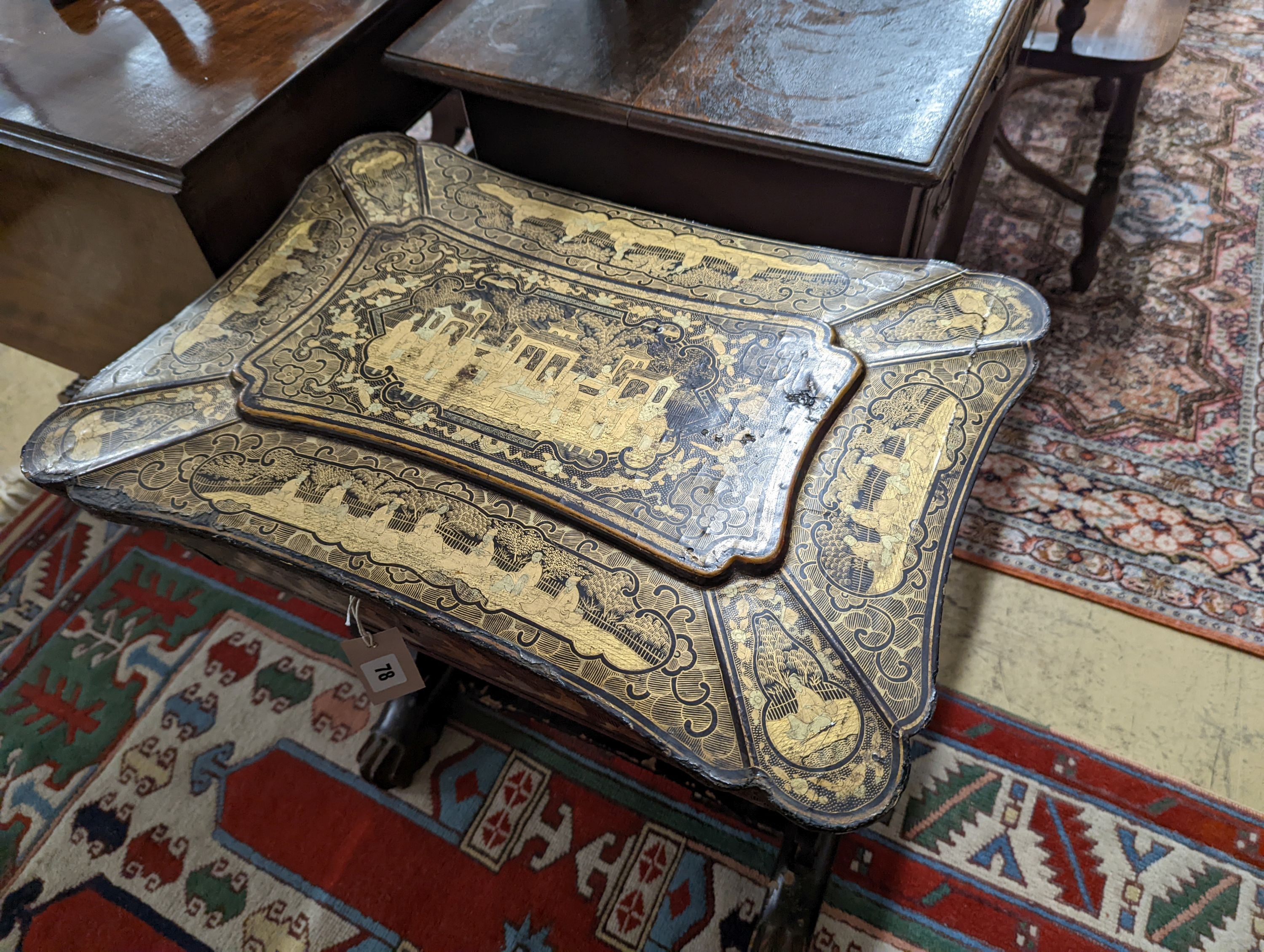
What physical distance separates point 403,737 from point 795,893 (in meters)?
0.65

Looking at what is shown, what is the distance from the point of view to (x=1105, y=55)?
1.66m

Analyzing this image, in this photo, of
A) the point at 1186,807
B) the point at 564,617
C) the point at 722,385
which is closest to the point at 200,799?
the point at 564,617

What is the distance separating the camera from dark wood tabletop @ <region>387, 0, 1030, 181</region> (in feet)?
3.66

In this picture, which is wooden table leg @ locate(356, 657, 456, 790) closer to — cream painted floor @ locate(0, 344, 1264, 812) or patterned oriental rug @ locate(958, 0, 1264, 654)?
cream painted floor @ locate(0, 344, 1264, 812)

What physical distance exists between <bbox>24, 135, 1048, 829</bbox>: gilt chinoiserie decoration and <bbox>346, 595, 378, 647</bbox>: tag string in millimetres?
27

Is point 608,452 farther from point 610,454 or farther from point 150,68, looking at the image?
point 150,68

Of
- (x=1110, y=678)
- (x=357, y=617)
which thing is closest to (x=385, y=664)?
(x=357, y=617)

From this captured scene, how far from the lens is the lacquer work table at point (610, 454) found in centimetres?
86

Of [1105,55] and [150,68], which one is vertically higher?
[150,68]

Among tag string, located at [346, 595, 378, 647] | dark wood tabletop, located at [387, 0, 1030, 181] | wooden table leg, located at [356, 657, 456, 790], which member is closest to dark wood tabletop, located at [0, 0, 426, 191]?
dark wood tabletop, located at [387, 0, 1030, 181]

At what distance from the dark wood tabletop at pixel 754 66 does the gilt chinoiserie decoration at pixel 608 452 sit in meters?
0.16

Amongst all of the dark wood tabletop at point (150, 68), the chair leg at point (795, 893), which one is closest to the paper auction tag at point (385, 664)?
the chair leg at point (795, 893)

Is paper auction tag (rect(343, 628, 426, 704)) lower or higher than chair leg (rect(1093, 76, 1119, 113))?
higher

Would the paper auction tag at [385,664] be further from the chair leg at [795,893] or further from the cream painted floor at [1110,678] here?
the cream painted floor at [1110,678]
